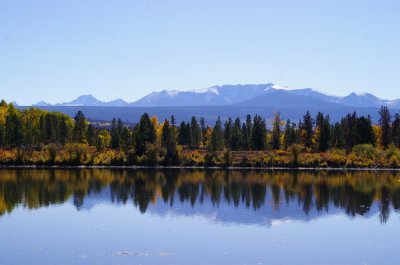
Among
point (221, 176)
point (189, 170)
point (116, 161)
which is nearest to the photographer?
point (221, 176)

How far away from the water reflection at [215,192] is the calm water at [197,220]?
0.12m

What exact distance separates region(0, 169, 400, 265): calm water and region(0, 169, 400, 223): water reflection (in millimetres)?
123

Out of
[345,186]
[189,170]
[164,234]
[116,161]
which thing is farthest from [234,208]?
[116,161]

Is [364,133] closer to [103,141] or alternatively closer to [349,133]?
[349,133]

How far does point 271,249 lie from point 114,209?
2505cm

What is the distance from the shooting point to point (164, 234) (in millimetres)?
47406

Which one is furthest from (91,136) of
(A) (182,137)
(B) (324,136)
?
(B) (324,136)

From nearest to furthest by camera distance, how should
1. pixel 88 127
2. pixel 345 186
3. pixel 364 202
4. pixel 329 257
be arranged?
pixel 329 257 < pixel 364 202 < pixel 345 186 < pixel 88 127

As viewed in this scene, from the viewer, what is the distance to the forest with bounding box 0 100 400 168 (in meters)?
125

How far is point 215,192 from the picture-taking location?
7881cm

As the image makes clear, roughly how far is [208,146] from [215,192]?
53.0 m

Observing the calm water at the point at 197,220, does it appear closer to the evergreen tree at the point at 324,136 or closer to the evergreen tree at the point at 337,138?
the evergreen tree at the point at 337,138

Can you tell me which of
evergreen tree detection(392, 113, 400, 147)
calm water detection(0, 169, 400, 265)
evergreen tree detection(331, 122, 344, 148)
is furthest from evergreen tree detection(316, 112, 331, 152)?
calm water detection(0, 169, 400, 265)

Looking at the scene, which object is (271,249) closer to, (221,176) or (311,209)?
(311,209)
